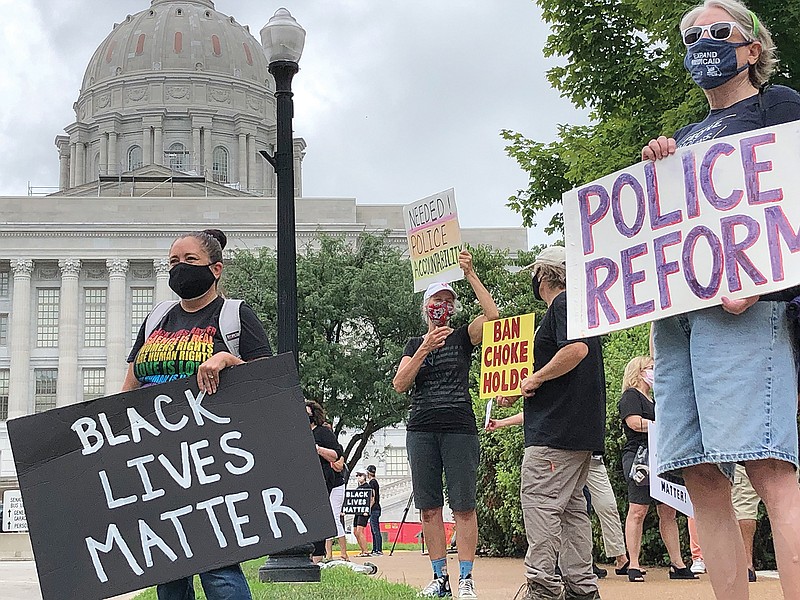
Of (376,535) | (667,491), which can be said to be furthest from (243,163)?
(667,491)

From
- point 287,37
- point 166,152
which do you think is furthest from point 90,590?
point 166,152

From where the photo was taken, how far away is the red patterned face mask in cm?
700

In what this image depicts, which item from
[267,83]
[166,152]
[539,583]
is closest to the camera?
[539,583]

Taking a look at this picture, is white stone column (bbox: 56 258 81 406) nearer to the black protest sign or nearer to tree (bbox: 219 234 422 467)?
tree (bbox: 219 234 422 467)

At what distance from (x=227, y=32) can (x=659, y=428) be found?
10433 cm

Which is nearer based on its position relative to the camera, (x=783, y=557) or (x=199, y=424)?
(x=783, y=557)

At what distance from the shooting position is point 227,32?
10431cm

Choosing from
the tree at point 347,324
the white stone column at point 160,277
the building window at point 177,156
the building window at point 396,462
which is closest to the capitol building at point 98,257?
the white stone column at point 160,277

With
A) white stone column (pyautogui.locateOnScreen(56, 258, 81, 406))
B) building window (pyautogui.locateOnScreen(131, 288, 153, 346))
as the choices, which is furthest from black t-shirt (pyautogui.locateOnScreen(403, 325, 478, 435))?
white stone column (pyautogui.locateOnScreen(56, 258, 81, 406))

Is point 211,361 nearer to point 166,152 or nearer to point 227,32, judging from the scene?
point 166,152

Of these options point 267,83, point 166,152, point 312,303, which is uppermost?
point 267,83

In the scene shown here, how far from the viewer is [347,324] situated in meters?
46.1

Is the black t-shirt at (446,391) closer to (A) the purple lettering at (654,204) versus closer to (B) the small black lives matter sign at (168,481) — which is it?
(B) the small black lives matter sign at (168,481)

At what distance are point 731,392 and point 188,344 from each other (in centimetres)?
202
